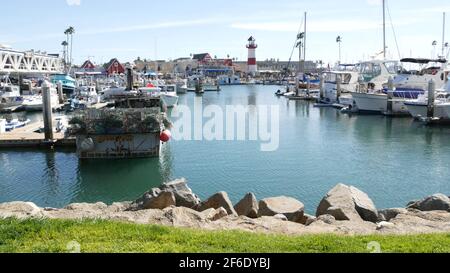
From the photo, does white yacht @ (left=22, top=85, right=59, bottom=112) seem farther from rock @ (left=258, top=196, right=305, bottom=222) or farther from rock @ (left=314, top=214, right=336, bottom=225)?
rock @ (left=314, top=214, right=336, bottom=225)

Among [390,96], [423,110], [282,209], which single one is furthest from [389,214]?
[390,96]

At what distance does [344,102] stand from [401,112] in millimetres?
10197

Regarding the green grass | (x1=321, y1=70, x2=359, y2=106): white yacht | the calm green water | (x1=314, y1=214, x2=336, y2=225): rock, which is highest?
(x1=321, y1=70, x2=359, y2=106): white yacht

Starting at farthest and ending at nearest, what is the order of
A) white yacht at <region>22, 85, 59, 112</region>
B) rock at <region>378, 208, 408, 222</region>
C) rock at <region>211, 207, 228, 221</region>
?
1. white yacht at <region>22, 85, 59, 112</region>
2. rock at <region>378, 208, 408, 222</region>
3. rock at <region>211, 207, 228, 221</region>

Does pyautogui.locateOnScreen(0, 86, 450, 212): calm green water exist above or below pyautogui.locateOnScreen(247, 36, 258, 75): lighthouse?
below

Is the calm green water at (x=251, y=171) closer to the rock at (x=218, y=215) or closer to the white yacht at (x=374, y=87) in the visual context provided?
the rock at (x=218, y=215)

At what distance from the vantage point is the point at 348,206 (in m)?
A: 13.9

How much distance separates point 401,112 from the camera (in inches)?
2194

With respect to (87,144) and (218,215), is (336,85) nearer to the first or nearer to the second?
(87,144)

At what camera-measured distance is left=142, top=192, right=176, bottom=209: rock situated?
47.9 feet

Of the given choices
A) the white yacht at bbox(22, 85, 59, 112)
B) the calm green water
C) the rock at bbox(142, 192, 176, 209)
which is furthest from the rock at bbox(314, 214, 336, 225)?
the white yacht at bbox(22, 85, 59, 112)

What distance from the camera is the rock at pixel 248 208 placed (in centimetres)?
1478

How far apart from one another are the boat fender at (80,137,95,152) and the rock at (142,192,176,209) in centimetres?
1517
